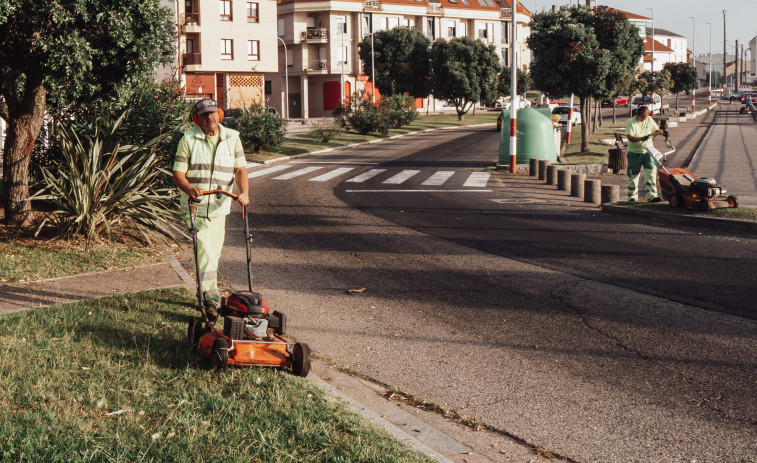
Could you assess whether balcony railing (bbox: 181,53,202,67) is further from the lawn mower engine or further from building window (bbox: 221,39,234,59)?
the lawn mower engine

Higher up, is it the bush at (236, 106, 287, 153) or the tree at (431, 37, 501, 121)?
the tree at (431, 37, 501, 121)

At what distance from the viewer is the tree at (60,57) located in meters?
10.2

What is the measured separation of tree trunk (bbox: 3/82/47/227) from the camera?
11367 millimetres

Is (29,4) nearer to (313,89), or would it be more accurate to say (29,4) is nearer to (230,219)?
(230,219)

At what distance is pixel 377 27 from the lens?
86.2m

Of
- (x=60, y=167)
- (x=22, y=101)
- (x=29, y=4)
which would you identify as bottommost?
(x=60, y=167)

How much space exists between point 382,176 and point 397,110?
1012 inches

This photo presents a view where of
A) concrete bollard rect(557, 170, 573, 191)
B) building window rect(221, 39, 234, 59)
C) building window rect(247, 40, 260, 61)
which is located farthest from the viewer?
building window rect(247, 40, 260, 61)

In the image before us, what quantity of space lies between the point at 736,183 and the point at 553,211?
707 cm

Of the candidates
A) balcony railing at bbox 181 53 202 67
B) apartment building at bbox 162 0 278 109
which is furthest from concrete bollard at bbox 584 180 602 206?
balcony railing at bbox 181 53 202 67

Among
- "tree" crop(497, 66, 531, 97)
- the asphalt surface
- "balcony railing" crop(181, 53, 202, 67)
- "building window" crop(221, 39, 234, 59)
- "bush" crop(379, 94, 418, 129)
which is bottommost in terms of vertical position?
the asphalt surface

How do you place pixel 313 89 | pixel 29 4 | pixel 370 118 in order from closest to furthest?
pixel 29 4
pixel 370 118
pixel 313 89

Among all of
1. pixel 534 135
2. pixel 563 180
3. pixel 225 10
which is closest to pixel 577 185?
pixel 563 180

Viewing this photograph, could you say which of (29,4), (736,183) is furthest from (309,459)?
(736,183)
